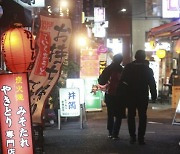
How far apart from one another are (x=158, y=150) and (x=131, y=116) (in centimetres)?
112

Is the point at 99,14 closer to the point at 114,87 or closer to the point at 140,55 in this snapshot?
the point at 114,87

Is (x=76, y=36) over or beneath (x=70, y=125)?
over

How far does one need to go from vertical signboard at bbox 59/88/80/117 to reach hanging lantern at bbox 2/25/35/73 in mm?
5455

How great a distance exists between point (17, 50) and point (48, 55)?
132 cm

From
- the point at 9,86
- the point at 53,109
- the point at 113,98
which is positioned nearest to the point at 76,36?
the point at 53,109

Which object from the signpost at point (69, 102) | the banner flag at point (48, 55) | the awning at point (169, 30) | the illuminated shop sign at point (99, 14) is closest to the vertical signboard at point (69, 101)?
the signpost at point (69, 102)

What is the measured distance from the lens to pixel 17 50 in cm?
768

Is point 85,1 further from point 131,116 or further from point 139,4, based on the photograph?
point 139,4

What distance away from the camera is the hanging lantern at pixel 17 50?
301 inches

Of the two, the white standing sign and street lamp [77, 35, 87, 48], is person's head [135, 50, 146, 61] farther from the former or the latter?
street lamp [77, 35, 87, 48]

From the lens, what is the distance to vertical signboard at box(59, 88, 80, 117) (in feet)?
43.6

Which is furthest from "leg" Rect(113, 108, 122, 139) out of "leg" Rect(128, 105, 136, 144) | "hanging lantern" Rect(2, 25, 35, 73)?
"hanging lantern" Rect(2, 25, 35, 73)

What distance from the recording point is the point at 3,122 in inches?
253

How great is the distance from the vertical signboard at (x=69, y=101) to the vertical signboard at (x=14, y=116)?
22.1ft
